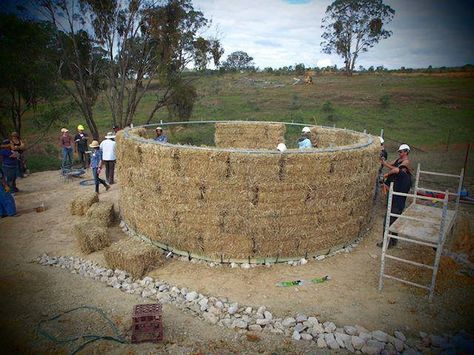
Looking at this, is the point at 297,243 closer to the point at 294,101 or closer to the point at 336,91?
the point at 294,101

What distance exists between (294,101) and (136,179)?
2726 cm

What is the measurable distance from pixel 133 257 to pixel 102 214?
2743mm

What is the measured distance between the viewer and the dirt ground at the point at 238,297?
15.1 ft

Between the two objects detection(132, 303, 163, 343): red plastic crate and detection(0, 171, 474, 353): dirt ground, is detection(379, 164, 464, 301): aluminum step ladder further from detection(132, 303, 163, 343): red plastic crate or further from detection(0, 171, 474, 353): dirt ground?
detection(132, 303, 163, 343): red plastic crate

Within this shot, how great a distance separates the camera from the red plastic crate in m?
4.44

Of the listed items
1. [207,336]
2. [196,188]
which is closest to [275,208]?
[196,188]

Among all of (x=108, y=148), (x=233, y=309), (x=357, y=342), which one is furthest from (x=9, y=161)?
(x=357, y=342)

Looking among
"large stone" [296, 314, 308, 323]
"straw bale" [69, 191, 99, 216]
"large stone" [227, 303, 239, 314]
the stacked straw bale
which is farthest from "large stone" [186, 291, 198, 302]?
the stacked straw bale

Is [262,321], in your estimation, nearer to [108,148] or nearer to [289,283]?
[289,283]

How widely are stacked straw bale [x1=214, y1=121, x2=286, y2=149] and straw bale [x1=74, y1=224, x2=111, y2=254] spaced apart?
8211mm

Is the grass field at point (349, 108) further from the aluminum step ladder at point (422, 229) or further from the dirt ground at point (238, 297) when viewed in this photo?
the aluminum step ladder at point (422, 229)

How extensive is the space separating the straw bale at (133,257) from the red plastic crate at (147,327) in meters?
1.71

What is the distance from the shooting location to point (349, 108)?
99.0ft

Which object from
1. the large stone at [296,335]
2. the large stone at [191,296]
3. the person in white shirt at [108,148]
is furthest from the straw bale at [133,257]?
the person in white shirt at [108,148]
